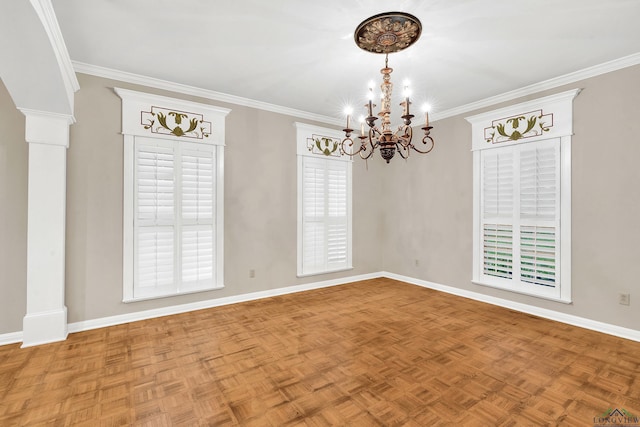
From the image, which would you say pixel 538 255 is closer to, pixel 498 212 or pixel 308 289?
pixel 498 212

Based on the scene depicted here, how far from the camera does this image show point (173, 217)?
150 inches

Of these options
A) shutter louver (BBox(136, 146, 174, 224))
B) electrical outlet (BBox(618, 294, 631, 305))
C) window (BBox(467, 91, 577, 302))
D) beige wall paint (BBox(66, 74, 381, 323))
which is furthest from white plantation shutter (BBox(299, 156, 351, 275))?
electrical outlet (BBox(618, 294, 631, 305))

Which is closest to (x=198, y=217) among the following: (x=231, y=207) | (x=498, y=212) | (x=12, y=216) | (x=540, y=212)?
(x=231, y=207)

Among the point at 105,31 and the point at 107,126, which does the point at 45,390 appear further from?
the point at 105,31

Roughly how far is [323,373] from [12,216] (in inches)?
135

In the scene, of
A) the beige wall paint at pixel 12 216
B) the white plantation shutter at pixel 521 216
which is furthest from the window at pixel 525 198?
the beige wall paint at pixel 12 216

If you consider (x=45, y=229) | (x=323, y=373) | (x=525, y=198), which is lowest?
(x=323, y=373)

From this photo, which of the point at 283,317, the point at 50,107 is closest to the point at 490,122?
the point at 283,317

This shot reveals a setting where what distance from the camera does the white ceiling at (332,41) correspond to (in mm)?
2365

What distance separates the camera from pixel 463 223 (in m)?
4.66

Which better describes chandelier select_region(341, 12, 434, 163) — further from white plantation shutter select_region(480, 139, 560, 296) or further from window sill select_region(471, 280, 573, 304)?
window sill select_region(471, 280, 573, 304)

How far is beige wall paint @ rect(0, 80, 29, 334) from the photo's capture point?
298cm

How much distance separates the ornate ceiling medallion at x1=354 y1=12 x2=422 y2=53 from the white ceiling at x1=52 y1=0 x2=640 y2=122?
0.20ft

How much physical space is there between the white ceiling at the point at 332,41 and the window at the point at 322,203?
1.17 meters
